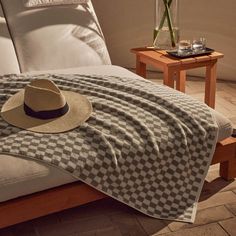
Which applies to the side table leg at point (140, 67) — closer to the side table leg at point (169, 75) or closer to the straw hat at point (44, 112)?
the side table leg at point (169, 75)

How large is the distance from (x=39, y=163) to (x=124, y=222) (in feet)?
1.48

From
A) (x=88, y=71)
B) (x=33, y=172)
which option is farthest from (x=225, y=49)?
(x=33, y=172)

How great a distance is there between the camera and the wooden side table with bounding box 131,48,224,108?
2.64m

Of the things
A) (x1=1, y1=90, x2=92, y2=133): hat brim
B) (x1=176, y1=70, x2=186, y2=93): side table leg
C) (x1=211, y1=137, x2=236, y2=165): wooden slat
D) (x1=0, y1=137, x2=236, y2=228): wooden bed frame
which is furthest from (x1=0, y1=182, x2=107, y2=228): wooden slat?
(x1=176, y1=70, x2=186, y2=93): side table leg

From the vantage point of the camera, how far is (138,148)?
71.9 inches

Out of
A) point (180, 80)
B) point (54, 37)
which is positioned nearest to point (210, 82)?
point (180, 80)

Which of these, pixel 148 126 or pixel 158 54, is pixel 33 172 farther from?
pixel 158 54

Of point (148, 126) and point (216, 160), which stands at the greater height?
point (148, 126)

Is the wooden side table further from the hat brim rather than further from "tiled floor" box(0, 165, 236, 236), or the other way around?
"tiled floor" box(0, 165, 236, 236)

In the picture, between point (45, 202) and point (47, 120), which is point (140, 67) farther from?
point (45, 202)

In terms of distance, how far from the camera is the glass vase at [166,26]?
2883mm

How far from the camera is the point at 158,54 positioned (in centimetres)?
279

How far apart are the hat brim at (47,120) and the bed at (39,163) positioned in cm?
20

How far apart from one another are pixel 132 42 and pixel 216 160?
6.56 ft
